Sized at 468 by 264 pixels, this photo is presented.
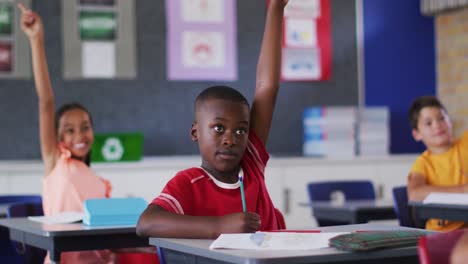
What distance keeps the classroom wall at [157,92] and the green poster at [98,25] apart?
0.16m

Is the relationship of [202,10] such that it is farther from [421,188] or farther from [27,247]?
[27,247]

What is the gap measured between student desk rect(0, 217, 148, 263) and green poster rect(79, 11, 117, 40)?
3.11 metres

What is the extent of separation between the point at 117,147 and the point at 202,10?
49.9 inches

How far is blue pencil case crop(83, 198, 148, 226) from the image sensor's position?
2.68 meters

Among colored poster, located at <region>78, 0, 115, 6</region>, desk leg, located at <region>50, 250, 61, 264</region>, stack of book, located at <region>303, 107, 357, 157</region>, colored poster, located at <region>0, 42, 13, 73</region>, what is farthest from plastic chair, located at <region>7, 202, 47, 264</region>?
stack of book, located at <region>303, 107, 357, 157</region>

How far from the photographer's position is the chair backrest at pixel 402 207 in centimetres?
360

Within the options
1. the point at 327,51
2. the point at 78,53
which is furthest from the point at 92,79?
the point at 327,51

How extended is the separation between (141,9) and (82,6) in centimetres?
41

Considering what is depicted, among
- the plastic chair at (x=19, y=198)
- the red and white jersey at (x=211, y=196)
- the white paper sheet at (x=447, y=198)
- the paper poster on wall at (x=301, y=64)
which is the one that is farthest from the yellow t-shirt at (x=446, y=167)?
the paper poster on wall at (x=301, y=64)

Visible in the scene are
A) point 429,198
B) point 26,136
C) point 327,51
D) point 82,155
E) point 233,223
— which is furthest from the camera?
point 327,51

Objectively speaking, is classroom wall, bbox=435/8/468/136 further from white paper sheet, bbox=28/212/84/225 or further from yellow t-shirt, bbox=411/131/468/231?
white paper sheet, bbox=28/212/84/225

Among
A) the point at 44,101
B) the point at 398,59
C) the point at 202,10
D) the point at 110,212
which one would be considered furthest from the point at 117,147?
the point at 110,212

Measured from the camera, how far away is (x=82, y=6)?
5.61m

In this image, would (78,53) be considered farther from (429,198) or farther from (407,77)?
(429,198)
